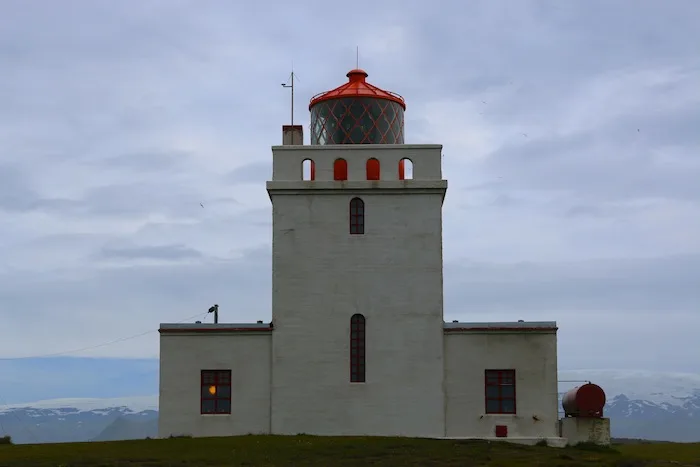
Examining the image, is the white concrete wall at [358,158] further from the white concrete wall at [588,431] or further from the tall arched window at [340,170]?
the white concrete wall at [588,431]

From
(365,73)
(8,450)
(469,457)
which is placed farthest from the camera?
(365,73)

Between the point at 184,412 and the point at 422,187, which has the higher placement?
the point at 422,187

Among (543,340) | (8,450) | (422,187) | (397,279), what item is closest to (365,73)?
(422,187)

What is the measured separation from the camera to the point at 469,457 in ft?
124

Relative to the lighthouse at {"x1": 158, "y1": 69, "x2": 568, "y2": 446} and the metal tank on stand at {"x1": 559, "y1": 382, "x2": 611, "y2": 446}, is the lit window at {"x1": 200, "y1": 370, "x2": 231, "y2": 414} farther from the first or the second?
the metal tank on stand at {"x1": 559, "y1": 382, "x2": 611, "y2": 446}

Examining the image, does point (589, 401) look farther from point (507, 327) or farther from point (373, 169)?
point (373, 169)

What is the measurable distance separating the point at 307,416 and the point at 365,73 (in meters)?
13.7

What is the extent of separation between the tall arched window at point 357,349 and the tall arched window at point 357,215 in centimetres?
331

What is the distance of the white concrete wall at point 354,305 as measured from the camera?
45.0m

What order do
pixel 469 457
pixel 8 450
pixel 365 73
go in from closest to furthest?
1. pixel 469 457
2. pixel 8 450
3. pixel 365 73

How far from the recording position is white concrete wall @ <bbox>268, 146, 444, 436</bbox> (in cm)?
4500

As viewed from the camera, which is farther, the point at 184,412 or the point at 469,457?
the point at 184,412

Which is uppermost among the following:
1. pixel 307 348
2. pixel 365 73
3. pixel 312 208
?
pixel 365 73

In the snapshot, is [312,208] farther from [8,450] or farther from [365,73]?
[8,450]
